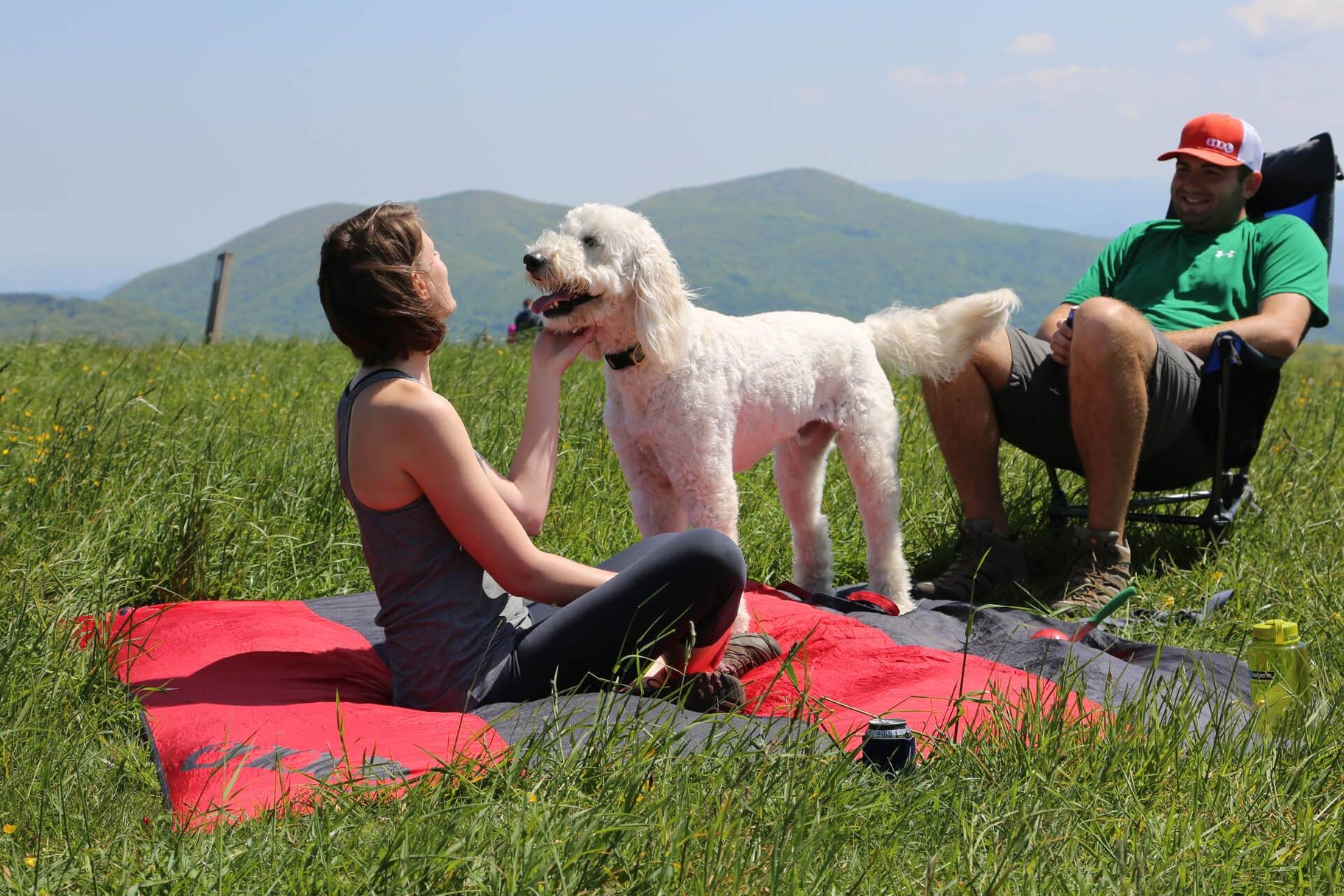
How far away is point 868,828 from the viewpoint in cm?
201

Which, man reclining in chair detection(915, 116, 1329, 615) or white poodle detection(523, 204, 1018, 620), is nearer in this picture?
white poodle detection(523, 204, 1018, 620)

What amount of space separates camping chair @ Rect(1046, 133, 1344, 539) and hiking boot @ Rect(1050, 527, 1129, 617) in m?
0.36

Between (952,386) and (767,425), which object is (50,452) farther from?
(952,386)

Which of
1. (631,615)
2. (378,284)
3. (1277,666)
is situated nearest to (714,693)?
(631,615)

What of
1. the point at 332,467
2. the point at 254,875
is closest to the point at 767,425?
the point at 332,467

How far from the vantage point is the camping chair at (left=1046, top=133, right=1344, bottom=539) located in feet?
15.0

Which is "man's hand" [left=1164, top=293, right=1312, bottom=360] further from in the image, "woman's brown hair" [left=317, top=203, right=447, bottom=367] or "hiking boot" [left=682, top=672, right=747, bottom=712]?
"woman's brown hair" [left=317, top=203, right=447, bottom=367]

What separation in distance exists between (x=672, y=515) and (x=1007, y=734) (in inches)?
66.8

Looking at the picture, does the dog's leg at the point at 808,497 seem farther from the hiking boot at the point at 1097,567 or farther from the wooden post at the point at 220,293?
the wooden post at the point at 220,293

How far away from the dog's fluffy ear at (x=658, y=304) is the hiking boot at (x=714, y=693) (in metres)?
1.08

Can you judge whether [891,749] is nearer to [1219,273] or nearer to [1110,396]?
[1110,396]

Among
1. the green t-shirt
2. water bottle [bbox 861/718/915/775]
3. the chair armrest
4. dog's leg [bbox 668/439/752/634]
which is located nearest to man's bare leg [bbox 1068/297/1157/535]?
the chair armrest

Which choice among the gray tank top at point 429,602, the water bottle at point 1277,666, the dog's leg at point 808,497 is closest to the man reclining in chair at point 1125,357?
the dog's leg at point 808,497

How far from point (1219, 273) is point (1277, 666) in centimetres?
261
